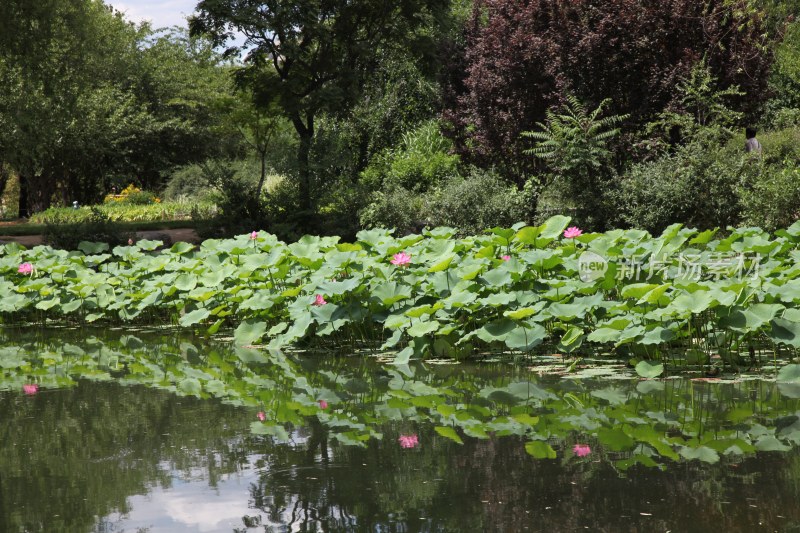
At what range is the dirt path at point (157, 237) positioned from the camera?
631 inches

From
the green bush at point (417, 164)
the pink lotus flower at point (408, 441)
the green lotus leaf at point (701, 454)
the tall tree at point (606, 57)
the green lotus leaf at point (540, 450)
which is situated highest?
the tall tree at point (606, 57)

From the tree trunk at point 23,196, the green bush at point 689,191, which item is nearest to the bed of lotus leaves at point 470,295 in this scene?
the green bush at point 689,191

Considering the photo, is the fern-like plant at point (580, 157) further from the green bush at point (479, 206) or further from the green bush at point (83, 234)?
the green bush at point (83, 234)

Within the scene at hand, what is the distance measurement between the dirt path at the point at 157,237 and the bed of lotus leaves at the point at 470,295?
7.25 m

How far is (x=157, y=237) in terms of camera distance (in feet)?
53.5

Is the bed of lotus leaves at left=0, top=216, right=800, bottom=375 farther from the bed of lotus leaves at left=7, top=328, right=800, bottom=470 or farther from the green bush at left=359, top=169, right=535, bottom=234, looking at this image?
the green bush at left=359, top=169, right=535, bottom=234

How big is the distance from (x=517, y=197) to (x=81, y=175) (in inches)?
849

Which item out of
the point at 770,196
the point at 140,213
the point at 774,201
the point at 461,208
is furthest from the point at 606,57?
the point at 140,213

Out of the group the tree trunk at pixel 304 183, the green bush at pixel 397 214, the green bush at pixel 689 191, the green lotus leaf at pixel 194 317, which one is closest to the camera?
the green lotus leaf at pixel 194 317

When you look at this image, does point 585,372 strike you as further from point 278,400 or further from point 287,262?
point 287,262

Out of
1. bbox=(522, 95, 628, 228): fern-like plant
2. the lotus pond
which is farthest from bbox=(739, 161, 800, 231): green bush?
the lotus pond

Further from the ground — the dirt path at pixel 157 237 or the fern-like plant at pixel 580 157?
the fern-like plant at pixel 580 157

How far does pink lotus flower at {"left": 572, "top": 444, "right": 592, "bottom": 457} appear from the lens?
12.5 feet

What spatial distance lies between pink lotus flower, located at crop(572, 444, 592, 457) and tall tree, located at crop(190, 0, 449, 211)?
40.1 feet
